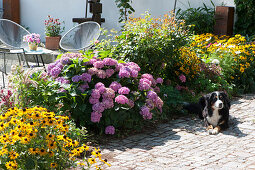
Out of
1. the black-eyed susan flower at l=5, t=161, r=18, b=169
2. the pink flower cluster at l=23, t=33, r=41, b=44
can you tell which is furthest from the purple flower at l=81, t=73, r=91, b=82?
the pink flower cluster at l=23, t=33, r=41, b=44

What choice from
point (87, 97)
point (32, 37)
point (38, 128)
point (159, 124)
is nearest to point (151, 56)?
point (159, 124)

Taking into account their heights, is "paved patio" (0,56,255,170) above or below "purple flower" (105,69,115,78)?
below

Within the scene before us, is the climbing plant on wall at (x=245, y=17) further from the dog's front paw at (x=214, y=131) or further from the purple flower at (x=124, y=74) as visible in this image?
the purple flower at (x=124, y=74)

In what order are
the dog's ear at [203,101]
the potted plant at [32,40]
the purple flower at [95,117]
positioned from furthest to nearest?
the potted plant at [32,40], the dog's ear at [203,101], the purple flower at [95,117]

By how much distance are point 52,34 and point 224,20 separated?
4830 mm

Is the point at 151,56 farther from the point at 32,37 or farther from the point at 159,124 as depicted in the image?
the point at 32,37

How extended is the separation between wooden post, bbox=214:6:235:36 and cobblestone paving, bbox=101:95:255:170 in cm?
466

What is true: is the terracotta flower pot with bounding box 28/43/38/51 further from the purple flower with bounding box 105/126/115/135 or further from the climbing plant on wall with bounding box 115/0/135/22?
the purple flower with bounding box 105/126/115/135

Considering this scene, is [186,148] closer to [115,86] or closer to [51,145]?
[115,86]

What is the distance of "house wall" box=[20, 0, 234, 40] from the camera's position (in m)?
11.1

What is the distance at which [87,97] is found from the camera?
5.29m

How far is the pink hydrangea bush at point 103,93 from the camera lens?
5.15 meters

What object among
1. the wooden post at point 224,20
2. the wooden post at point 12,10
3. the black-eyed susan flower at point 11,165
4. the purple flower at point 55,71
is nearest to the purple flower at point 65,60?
the purple flower at point 55,71

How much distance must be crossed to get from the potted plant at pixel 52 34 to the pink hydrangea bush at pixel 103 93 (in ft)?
19.6
